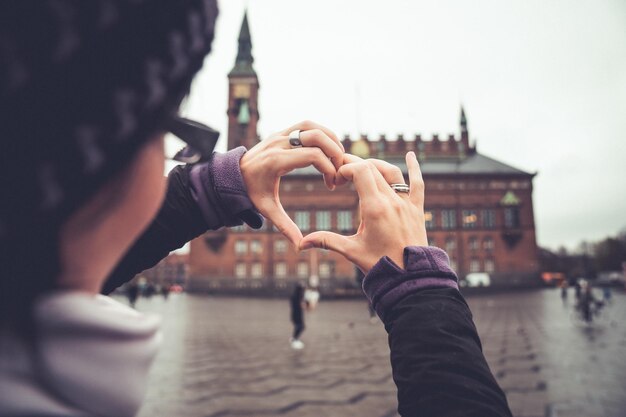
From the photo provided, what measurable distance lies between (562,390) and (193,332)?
9428 millimetres

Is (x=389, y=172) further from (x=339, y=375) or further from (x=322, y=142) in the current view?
(x=339, y=375)

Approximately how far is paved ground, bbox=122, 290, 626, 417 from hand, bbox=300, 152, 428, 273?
3.85 metres

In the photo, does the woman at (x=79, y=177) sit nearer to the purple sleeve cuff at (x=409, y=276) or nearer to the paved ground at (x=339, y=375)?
the purple sleeve cuff at (x=409, y=276)

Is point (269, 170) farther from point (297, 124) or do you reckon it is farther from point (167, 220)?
point (167, 220)

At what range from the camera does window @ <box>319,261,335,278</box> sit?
46.2 m

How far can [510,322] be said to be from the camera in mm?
14062

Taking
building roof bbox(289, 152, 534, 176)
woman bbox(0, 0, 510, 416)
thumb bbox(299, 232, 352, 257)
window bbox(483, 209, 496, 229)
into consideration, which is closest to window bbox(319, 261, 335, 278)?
building roof bbox(289, 152, 534, 176)

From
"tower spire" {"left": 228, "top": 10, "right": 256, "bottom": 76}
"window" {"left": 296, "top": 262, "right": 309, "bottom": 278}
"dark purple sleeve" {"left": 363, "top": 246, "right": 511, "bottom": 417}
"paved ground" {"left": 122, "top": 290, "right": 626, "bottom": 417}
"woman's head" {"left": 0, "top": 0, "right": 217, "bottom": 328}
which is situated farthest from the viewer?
"tower spire" {"left": 228, "top": 10, "right": 256, "bottom": 76}

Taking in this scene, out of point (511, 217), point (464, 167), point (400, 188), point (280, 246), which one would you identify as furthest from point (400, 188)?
point (464, 167)

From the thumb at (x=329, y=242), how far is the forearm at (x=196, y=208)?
237mm

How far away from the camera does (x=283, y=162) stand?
1.13m

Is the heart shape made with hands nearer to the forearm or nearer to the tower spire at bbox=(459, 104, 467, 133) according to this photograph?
the forearm

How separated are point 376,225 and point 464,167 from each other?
53.5 meters

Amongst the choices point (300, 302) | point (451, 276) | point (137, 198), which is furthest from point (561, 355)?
point (137, 198)
